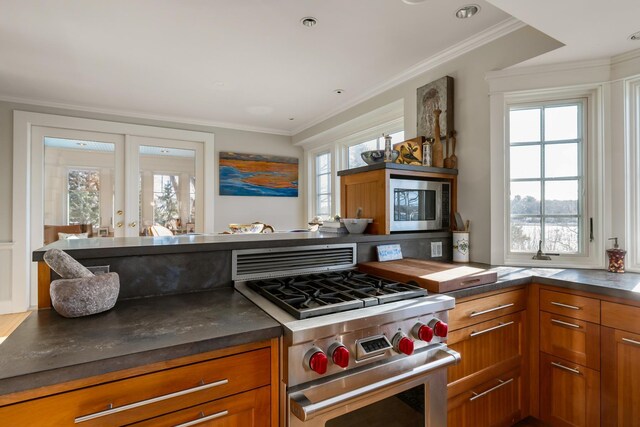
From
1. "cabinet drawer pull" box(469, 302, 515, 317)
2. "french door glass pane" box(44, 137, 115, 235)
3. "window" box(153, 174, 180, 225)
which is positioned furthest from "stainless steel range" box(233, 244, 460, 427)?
"french door glass pane" box(44, 137, 115, 235)

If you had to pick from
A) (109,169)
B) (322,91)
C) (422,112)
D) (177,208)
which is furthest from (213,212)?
(422,112)

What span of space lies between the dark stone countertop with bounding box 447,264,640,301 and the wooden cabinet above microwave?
605 mm

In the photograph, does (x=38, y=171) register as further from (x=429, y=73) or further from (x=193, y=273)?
(x=429, y=73)

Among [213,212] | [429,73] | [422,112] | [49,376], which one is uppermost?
[429,73]

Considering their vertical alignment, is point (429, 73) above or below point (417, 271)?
above

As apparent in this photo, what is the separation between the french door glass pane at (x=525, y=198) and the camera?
2.13 meters

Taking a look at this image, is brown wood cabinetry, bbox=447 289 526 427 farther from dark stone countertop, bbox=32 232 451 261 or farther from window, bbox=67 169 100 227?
window, bbox=67 169 100 227

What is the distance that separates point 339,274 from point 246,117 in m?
3.41

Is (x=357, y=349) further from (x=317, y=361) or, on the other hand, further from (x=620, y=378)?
(x=620, y=378)

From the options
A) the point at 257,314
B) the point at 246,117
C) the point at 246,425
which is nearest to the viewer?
the point at 246,425

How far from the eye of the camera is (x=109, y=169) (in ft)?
13.5

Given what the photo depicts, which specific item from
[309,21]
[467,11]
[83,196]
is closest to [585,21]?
[467,11]

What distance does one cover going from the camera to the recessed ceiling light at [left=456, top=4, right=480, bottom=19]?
6.36ft

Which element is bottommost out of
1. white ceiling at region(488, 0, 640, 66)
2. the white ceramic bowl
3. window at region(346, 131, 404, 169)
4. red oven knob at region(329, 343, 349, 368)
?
red oven knob at region(329, 343, 349, 368)
